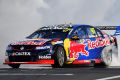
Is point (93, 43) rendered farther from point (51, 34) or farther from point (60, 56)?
point (60, 56)

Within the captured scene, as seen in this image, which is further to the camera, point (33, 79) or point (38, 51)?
point (38, 51)

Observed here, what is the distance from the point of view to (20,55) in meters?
16.5

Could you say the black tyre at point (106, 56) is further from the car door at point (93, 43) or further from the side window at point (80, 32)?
the side window at point (80, 32)

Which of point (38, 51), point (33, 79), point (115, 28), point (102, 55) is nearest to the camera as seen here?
point (33, 79)

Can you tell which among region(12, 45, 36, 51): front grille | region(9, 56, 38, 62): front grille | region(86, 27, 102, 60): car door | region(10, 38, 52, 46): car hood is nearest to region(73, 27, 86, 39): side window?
region(86, 27, 102, 60): car door

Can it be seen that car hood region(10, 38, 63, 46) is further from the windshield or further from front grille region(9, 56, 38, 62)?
the windshield

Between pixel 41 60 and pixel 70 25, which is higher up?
pixel 70 25

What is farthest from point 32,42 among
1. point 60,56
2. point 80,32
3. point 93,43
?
point 93,43

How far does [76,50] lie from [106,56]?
6.03ft

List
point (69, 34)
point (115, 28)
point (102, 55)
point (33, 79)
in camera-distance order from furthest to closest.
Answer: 1. point (115, 28)
2. point (102, 55)
3. point (69, 34)
4. point (33, 79)

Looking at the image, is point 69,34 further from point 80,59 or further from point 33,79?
point 33,79

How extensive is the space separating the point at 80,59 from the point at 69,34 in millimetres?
863

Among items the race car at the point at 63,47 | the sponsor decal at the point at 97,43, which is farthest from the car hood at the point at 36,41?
the sponsor decal at the point at 97,43

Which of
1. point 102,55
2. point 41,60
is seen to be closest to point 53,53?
point 41,60
